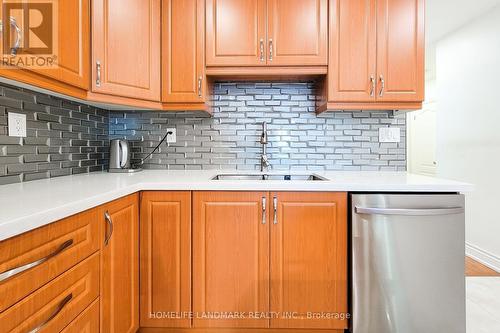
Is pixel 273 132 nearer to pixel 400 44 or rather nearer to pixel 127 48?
pixel 400 44

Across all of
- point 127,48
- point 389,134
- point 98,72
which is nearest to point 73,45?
point 98,72

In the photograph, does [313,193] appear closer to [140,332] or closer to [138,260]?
[138,260]

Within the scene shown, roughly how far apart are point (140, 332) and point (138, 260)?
1.47ft

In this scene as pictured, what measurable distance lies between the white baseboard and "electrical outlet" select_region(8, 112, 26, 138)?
3859mm

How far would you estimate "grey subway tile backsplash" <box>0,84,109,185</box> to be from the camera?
141 cm

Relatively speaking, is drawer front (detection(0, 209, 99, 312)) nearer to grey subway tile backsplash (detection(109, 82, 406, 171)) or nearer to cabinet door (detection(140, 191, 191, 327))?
cabinet door (detection(140, 191, 191, 327))

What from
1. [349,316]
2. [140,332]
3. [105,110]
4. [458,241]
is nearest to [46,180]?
[105,110]

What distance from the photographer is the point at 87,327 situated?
110 cm

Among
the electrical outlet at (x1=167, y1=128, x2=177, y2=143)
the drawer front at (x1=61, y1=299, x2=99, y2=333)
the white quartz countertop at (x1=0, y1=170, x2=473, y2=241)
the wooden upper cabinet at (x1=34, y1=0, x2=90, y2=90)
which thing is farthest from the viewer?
the electrical outlet at (x1=167, y1=128, x2=177, y2=143)

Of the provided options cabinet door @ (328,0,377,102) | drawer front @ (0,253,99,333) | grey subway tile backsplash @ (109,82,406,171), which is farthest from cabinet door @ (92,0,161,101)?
cabinet door @ (328,0,377,102)

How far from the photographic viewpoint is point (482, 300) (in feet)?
7.13

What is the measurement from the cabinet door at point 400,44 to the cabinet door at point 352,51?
5cm

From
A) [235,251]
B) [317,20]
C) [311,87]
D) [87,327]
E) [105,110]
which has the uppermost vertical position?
[317,20]

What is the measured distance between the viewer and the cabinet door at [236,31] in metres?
1.91
